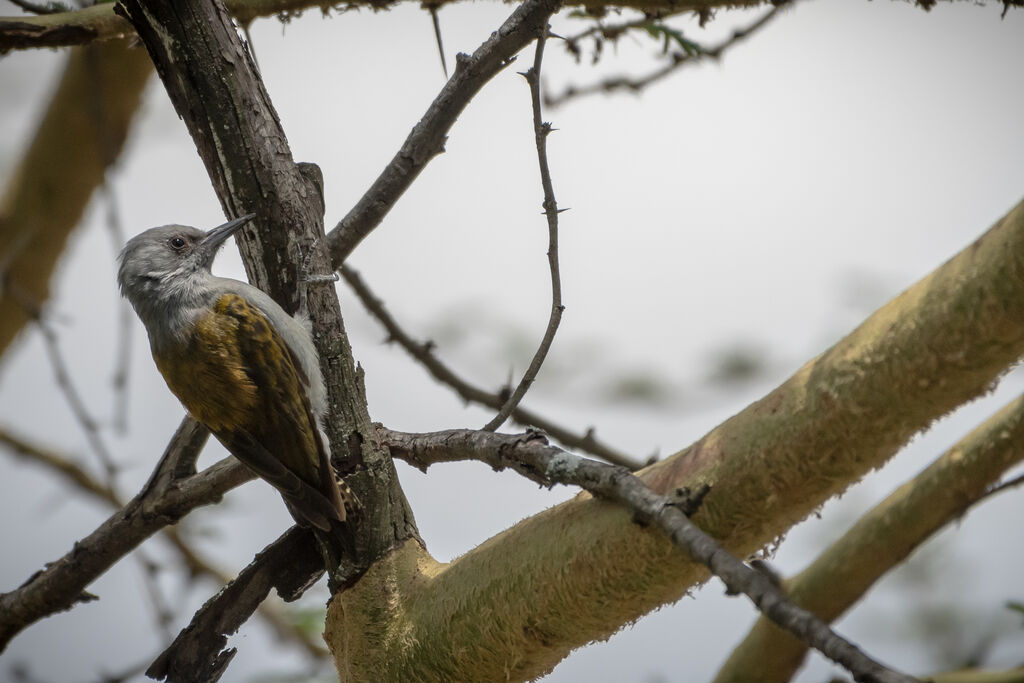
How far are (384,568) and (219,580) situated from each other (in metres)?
3.42

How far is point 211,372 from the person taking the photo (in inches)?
163

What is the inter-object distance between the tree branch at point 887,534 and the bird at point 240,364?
1579 mm

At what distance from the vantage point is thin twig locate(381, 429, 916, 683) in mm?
1600

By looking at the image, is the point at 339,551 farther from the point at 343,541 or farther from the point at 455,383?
the point at 455,383

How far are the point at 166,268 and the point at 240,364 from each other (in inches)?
41.3

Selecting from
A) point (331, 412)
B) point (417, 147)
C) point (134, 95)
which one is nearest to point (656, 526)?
point (331, 412)

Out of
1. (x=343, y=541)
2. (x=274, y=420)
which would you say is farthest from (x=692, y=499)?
(x=274, y=420)

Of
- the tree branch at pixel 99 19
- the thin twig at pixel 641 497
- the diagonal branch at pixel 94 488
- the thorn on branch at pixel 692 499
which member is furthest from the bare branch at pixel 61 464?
the thorn on branch at pixel 692 499

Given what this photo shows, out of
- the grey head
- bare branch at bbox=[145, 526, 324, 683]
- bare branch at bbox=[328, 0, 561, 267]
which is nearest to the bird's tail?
bare branch at bbox=[145, 526, 324, 683]

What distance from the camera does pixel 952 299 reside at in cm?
184

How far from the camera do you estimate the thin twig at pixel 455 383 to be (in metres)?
4.48

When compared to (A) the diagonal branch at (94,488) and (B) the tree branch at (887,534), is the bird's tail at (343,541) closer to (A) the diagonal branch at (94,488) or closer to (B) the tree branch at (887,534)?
(B) the tree branch at (887,534)

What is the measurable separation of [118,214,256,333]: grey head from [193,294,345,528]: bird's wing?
35cm

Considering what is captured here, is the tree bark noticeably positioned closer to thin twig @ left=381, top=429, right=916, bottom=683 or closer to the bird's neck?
thin twig @ left=381, top=429, right=916, bottom=683
